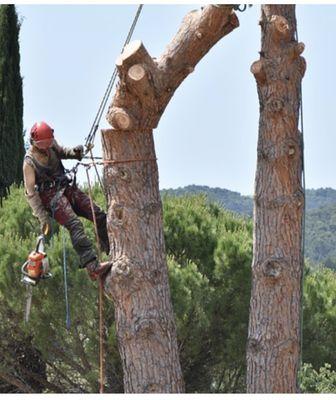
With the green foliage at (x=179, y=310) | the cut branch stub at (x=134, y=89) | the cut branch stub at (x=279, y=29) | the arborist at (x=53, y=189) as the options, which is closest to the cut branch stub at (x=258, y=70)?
the cut branch stub at (x=279, y=29)

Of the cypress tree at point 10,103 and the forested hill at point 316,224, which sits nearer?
the cypress tree at point 10,103

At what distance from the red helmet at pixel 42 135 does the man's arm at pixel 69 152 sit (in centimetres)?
21

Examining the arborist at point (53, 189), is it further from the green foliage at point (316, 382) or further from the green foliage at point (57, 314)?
the green foliage at point (57, 314)

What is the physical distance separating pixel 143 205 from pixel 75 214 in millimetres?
615

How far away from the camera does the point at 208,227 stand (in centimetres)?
1309

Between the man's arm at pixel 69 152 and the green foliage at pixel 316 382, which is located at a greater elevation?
the man's arm at pixel 69 152

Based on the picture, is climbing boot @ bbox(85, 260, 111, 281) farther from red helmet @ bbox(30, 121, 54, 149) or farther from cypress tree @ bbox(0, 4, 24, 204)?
cypress tree @ bbox(0, 4, 24, 204)

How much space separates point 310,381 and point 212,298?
2.29 meters

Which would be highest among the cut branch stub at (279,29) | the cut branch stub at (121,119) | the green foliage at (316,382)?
the cut branch stub at (279,29)

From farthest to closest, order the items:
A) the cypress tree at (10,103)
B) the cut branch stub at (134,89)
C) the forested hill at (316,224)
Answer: the forested hill at (316,224), the cypress tree at (10,103), the cut branch stub at (134,89)

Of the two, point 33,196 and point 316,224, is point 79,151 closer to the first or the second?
point 33,196

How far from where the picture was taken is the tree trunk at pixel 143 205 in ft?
25.7

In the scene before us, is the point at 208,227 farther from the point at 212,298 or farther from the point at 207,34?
the point at 207,34

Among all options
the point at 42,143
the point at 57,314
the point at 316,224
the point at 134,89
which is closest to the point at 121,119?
the point at 134,89
